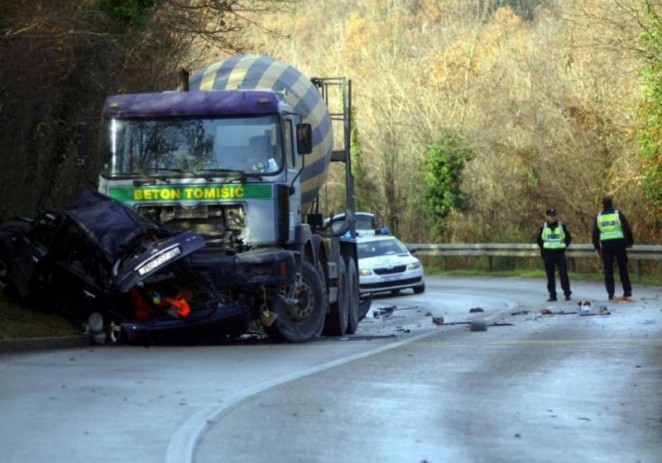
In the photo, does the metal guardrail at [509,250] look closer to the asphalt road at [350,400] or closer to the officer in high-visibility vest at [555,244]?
the officer in high-visibility vest at [555,244]

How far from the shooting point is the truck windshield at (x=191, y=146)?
17.8 metres

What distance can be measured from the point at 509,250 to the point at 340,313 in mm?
22080

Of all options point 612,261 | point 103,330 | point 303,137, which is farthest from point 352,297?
point 612,261

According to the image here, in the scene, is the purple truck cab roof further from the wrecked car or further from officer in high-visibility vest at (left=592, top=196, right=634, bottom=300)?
officer in high-visibility vest at (left=592, top=196, right=634, bottom=300)

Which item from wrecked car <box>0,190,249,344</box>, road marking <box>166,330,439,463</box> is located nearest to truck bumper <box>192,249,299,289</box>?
wrecked car <box>0,190,249,344</box>

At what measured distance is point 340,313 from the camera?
2028cm

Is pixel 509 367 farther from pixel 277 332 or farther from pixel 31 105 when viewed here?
pixel 31 105

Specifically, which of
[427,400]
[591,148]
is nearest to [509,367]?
[427,400]

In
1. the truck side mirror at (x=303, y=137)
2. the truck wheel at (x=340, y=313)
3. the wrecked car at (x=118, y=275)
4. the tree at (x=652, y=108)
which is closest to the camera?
the wrecked car at (x=118, y=275)

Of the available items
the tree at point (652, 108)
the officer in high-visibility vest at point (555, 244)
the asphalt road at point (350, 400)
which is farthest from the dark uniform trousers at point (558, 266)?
→ the asphalt road at point (350, 400)

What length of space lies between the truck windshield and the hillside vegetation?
2242 millimetres

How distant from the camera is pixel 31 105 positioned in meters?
23.0

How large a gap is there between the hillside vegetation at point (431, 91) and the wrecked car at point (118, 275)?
3180 millimetres

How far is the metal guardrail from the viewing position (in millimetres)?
34844
